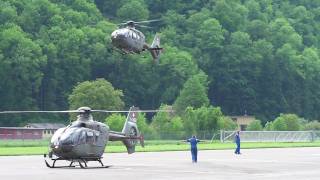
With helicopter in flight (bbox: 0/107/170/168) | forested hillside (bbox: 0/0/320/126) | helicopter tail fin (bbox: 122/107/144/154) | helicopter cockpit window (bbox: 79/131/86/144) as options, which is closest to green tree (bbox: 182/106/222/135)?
forested hillside (bbox: 0/0/320/126)

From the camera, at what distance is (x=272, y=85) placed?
506 ft

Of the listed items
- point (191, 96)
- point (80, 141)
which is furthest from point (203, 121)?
point (80, 141)

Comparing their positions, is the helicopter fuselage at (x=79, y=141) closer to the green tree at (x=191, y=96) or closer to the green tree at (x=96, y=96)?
the green tree at (x=96, y=96)

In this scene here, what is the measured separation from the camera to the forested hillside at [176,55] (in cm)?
12719

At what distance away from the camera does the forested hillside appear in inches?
5007

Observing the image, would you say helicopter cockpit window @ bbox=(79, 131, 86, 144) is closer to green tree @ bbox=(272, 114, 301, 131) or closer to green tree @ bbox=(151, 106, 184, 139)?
green tree @ bbox=(151, 106, 184, 139)

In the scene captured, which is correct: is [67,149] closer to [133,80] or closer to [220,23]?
[133,80]

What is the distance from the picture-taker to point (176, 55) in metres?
139

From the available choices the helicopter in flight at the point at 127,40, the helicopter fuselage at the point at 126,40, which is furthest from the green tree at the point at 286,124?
the helicopter fuselage at the point at 126,40

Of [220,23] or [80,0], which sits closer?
[80,0]

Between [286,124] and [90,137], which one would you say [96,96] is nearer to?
[286,124]

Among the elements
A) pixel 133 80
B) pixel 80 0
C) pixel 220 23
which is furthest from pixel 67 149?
pixel 220 23

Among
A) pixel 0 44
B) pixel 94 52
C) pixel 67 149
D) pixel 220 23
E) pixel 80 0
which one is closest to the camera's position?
pixel 67 149

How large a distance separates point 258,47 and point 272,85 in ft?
25.2
